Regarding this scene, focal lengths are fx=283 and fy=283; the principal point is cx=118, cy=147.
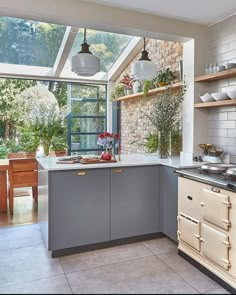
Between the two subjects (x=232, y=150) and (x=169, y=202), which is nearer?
(x=169, y=202)

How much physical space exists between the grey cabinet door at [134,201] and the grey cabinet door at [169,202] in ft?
0.30

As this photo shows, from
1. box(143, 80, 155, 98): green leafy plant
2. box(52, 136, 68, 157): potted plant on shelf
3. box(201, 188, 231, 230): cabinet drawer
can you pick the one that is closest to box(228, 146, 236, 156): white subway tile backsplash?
box(201, 188, 231, 230): cabinet drawer

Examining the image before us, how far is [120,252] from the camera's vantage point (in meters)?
2.95

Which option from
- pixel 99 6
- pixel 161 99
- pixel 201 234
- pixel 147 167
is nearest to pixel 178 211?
pixel 201 234

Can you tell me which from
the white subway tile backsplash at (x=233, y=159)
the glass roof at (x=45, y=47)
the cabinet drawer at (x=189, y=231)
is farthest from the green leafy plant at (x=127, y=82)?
the cabinet drawer at (x=189, y=231)

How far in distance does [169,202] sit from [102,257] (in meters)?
0.92

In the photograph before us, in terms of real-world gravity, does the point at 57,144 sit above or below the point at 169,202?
above

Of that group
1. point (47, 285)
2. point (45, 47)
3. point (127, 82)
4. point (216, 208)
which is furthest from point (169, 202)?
point (45, 47)

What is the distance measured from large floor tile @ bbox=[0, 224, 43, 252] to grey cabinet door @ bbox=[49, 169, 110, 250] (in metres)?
0.51

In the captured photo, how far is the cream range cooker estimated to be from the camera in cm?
221

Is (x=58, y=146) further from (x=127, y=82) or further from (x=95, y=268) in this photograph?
(x=95, y=268)

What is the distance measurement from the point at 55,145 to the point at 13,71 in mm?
1904

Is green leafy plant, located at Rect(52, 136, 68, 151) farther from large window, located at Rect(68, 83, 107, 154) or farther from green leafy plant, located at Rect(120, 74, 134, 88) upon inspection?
green leafy plant, located at Rect(120, 74, 134, 88)

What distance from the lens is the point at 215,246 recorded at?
7.74ft
